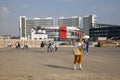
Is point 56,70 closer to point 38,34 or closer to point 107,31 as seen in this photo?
point 38,34

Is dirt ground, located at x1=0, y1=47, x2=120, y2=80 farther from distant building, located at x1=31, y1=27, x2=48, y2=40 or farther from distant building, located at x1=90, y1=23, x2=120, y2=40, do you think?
distant building, located at x1=31, y1=27, x2=48, y2=40

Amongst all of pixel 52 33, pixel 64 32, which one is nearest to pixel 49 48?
pixel 64 32

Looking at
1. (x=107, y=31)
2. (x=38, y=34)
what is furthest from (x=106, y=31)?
(x=38, y=34)

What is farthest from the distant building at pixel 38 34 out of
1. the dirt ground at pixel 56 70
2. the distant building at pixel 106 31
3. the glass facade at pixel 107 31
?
the dirt ground at pixel 56 70

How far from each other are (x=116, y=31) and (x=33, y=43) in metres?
77.9

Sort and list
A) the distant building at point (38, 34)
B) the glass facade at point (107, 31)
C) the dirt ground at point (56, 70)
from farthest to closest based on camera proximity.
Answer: the distant building at point (38, 34)
the glass facade at point (107, 31)
the dirt ground at point (56, 70)

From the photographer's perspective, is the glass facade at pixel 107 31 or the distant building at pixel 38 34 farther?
the distant building at pixel 38 34

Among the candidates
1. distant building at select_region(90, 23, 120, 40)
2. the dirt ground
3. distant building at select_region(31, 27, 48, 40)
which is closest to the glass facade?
distant building at select_region(90, 23, 120, 40)

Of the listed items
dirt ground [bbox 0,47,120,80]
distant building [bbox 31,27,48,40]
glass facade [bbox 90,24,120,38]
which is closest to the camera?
dirt ground [bbox 0,47,120,80]

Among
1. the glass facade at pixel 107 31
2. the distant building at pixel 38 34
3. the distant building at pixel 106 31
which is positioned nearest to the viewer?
the distant building at pixel 106 31

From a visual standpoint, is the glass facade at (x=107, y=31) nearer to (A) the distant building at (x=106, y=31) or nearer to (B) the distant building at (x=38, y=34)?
(A) the distant building at (x=106, y=31)

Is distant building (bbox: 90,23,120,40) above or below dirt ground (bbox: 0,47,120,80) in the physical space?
above

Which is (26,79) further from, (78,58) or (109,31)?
(109,31)

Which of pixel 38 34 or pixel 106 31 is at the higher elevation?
pixel 106 31
